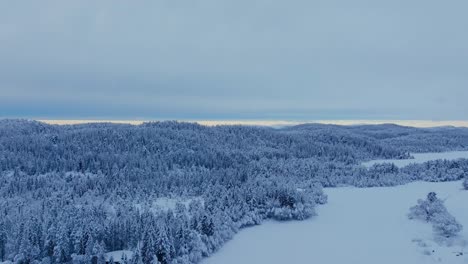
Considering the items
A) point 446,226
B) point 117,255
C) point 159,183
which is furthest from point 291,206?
point 159,183

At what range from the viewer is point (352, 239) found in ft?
90.9

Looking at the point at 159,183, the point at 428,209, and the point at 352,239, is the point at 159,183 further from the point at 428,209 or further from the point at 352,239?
the point at 428,209

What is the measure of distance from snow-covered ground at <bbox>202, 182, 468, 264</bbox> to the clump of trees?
64 centimetres

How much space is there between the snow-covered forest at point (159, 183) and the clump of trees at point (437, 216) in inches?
334

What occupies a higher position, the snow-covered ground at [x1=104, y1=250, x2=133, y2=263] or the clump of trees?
the clump of trees

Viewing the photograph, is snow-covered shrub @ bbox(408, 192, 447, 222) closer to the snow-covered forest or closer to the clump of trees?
the clump of trees

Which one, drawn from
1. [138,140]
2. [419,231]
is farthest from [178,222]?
[138,140]

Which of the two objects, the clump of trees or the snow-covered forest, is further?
the clump of trees

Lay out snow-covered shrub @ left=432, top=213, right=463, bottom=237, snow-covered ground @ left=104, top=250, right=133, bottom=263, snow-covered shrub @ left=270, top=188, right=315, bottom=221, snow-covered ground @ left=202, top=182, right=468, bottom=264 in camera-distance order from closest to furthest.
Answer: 1. snow-covered ground @ left=104, top=250, right=133, bottom=263
2. snow-covered ground @ left=202, top=182, right=468, bottom=264
3. snow-covered shrub @ left=432, top=213, right=463, bottom=237
4. snow-covered shrub @ left=270, top=188, right=315, bottom=221

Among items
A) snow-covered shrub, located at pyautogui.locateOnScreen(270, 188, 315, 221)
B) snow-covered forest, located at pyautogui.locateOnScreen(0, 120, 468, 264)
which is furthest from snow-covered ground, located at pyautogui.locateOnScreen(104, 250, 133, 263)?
snow-covered shrub, located at pyautogui.locateOnScreen(270, 188, 315, 221)

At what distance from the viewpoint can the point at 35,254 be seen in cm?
2055

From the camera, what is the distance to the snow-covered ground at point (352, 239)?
2409 centimetres

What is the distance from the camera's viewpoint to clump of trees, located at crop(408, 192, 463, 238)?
2673 cm

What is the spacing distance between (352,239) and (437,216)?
21.3ft
